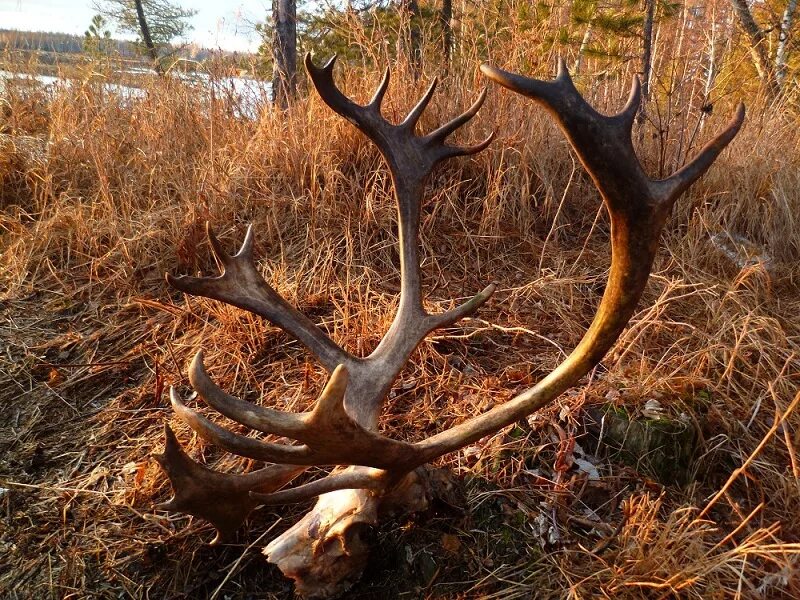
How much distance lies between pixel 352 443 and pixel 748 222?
283 centimetres

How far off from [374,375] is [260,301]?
16.3 inches

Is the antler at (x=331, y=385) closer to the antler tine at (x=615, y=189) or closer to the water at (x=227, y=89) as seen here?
the antler tine at (x=615, y=189)

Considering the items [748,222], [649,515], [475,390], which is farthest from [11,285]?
[748,222]

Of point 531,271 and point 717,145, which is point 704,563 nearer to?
point 717,145

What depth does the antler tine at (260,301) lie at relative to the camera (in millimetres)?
1571

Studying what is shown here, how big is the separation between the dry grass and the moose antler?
0.24 metres

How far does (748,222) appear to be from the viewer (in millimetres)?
2947

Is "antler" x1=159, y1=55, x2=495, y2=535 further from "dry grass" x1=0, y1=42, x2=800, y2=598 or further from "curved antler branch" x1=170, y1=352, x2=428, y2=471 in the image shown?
"dry grass" x1=0, y1=42, x2=800, y2=598

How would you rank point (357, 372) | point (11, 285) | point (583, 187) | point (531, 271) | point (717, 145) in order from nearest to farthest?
point (717, 145)
point (357, 372)
point (531, 271)
point (11, 285)
point (583, 187)

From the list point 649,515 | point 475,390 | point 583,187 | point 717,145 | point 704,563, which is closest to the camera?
point 717,145

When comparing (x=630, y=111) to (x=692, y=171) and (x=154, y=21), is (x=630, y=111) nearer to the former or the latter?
(x=692, y=171)

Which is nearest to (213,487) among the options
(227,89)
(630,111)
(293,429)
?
(293,429)

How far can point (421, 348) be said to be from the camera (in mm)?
2186

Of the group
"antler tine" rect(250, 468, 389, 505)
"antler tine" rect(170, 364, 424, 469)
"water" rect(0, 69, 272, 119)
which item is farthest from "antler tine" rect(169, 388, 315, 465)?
"water" rect(0, 69, 272, 119)
